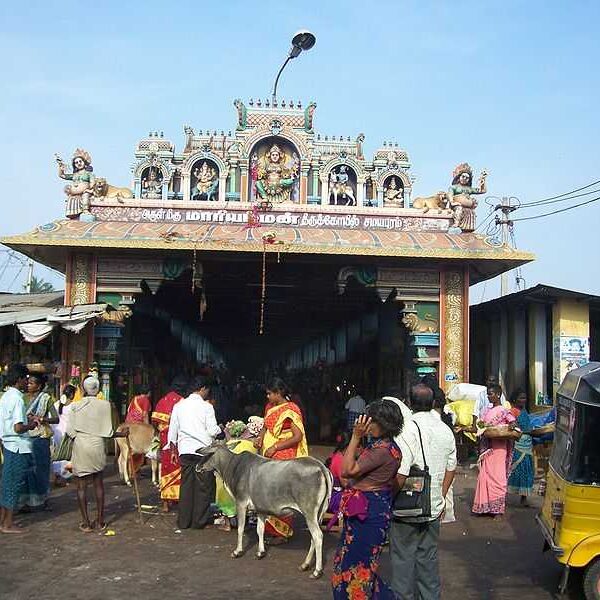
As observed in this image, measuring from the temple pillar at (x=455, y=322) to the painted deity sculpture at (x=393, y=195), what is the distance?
224 inches

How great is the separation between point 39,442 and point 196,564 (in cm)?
348

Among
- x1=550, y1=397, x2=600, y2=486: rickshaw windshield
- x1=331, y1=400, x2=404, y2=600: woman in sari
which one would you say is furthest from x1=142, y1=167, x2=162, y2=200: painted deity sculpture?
x1=331, y1=400, x2=404, y2=600: woman in sari

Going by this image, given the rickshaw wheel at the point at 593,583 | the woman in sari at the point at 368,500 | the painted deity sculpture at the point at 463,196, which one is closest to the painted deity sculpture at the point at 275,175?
the painted deity sculpture at the point at 463,196

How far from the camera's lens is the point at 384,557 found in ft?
23.6

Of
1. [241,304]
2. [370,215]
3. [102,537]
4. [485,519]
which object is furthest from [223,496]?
[241,304]

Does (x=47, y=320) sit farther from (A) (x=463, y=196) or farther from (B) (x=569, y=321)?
(B) (x=569, y=321)

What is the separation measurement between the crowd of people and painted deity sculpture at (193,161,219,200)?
777 cm

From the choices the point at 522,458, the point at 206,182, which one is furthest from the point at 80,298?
the point at 522,458

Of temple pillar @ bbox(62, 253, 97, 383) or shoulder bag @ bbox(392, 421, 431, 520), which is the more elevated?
temple pillar @ bbox(62, 253, 97, 383)

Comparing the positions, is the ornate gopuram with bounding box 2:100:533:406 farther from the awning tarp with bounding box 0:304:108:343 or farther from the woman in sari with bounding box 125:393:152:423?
the woman in sari with bounding box 125:393:152:423

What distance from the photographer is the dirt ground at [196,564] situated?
6074 millimetres

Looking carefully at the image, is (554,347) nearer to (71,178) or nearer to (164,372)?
(71,178)

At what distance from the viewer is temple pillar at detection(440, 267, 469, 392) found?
48.4 ft

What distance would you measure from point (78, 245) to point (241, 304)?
862 centimetres
